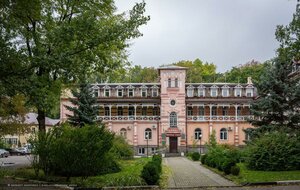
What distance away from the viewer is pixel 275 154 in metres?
22.2

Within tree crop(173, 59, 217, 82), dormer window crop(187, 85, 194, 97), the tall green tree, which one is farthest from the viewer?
tree crop(173, 59, 217, 82)

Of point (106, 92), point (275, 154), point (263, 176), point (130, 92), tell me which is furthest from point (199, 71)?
point (263, 176)

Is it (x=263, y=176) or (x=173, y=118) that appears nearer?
(x=263, y=176)

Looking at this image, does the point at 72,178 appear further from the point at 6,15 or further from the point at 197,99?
the point at 197,99

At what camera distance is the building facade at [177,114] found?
57250 mm

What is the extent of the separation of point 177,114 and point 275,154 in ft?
117

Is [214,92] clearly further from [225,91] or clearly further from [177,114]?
[177,114]

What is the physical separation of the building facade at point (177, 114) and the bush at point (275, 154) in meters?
33.2

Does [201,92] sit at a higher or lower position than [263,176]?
higher

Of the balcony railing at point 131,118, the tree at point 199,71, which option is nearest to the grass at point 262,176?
the balcony railing at point 131,118

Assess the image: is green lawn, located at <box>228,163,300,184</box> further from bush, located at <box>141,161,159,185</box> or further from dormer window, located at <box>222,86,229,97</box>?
dormer window, located at <box>222,86,229,97</box>

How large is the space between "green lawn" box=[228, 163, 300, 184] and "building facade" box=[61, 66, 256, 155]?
34.9 metres

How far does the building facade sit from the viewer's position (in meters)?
57.2

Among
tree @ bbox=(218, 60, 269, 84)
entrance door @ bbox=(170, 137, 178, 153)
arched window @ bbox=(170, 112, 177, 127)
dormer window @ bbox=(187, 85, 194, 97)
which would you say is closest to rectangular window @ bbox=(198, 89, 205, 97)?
dormer window @ bbox=(187, 85, 194, 97)
